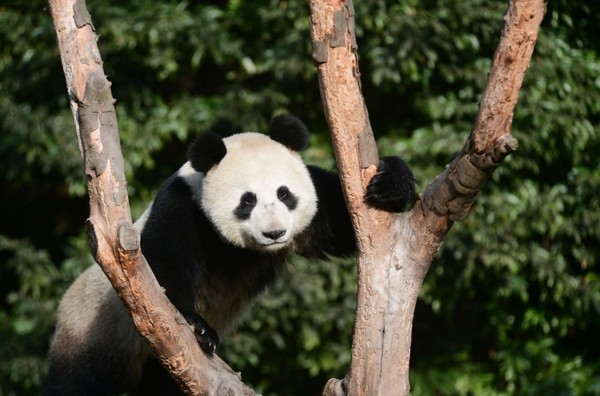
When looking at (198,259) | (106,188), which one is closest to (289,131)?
(198,259)

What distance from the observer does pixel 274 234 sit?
4.03 metres

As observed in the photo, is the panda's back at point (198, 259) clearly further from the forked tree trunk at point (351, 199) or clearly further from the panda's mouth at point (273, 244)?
the forked tree trunk at point (351, 199)

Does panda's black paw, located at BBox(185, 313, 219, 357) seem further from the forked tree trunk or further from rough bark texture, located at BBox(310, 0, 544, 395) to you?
rough bark texture, located at BBox(310, 0, 544, 395)

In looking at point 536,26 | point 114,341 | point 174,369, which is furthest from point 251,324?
point 536,26

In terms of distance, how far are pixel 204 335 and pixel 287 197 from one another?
86 cm

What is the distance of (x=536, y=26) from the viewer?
2.98 m

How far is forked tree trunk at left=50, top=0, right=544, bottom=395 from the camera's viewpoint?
3.07 metres

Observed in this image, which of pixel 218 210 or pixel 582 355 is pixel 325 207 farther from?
pixel 582 355

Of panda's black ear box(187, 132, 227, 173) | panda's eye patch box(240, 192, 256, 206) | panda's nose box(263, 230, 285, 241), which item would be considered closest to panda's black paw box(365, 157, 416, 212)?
panda's nose box(263, 230, 285, 241)

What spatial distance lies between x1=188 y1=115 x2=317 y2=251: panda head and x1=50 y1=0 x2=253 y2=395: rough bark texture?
845mm

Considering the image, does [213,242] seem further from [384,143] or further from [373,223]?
[384,143]

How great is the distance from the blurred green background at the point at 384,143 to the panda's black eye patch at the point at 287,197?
92.6 inches

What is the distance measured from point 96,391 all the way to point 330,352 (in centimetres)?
306

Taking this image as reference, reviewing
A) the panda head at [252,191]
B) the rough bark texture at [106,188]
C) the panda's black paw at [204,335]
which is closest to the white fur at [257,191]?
the panda head at [252,191]
